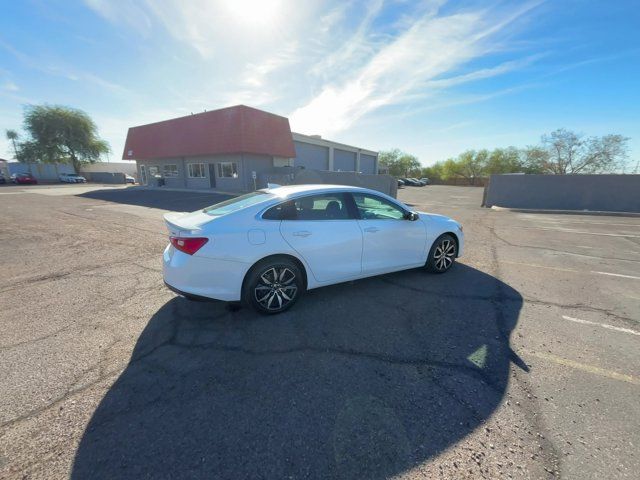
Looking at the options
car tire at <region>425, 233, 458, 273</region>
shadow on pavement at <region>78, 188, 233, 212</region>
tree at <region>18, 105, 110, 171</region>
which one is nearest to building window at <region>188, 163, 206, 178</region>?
shadow on pavement at <region>78, 188, 233, 212</region>

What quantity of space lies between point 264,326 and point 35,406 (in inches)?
75.2

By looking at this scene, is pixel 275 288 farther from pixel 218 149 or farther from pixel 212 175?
pixel 212 175

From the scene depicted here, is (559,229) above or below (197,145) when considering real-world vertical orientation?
below

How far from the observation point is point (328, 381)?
2.39 meters

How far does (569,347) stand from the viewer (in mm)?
2871

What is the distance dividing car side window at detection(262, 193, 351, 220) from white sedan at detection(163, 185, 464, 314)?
13 mm

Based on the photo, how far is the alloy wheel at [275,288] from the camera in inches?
130

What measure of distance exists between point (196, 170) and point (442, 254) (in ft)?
82.8

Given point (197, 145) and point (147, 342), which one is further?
point (197, 145)

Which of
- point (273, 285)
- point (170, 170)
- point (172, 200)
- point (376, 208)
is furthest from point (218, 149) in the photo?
point (273, 285)

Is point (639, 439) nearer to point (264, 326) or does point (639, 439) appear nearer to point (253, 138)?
point (264, 326)

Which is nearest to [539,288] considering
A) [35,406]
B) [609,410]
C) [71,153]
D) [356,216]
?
[609,410]

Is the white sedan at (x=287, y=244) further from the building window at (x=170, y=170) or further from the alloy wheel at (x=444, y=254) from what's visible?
the building window at (x=170, y=170)

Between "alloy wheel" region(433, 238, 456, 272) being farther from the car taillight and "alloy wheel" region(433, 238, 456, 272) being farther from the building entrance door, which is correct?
the building entrance door
